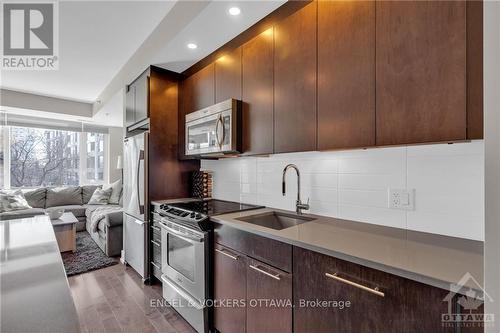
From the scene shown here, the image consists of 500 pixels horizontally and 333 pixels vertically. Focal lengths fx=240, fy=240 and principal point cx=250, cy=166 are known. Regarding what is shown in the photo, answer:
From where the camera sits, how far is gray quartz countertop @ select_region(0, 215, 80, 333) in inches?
23.1

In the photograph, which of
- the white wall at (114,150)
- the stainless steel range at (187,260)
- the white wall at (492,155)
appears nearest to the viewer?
the white wall at (492,155)

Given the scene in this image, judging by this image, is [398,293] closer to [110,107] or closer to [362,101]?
[362,101]

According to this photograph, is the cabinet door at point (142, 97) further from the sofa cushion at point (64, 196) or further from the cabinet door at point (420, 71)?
the sofa cushion at point (64, 196)

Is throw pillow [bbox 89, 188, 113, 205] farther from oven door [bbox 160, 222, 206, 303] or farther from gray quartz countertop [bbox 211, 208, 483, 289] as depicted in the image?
gray quartz countertop [bbox 211, 208, 483, 289]

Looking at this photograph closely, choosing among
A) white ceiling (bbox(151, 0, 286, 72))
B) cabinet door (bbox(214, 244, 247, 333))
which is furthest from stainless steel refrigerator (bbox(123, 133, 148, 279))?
cabinet door (bbox(214, 244, 247, 333))

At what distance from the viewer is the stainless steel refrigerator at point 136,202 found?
267cm

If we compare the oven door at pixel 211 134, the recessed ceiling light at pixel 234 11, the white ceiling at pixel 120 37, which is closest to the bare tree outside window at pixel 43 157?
the white ceiling at pixel 120 37

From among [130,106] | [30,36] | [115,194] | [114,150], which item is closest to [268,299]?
[130,106]

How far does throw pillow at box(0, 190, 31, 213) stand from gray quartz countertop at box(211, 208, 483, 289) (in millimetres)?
4585

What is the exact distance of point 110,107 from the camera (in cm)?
438

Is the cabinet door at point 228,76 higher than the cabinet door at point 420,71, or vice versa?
the cabinet door at point 228,76

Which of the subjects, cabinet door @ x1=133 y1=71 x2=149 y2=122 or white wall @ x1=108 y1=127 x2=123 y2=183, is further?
white wall @ x1=108 y1=127 x2=123 y2=183

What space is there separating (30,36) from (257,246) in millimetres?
3227

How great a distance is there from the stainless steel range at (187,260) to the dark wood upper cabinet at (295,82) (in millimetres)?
837
